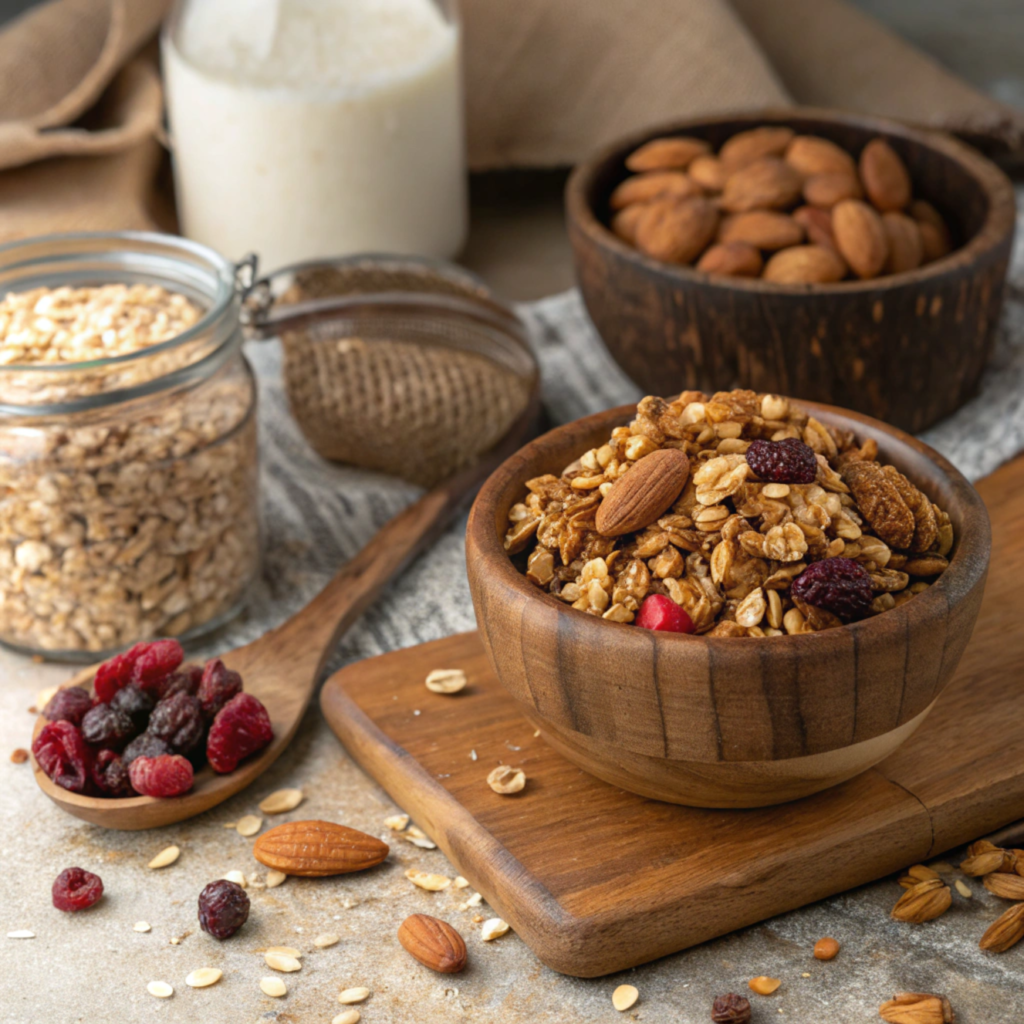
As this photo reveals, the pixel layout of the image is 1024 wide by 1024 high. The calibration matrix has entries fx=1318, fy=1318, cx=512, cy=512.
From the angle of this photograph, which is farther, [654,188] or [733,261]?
[654,188]

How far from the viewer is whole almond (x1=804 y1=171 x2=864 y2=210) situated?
1.17 meters

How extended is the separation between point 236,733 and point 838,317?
587mm

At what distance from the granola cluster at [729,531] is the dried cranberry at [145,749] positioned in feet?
0.86

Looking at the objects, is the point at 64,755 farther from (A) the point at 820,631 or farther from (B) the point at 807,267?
(B) the point at 807,267

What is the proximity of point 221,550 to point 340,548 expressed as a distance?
0.16 meters

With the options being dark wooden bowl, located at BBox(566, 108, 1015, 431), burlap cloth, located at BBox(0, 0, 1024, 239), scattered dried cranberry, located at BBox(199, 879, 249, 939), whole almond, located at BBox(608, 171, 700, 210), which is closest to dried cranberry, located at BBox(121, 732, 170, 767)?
scattered dried cranberry, located at BBox(199, 879, 249, 939)

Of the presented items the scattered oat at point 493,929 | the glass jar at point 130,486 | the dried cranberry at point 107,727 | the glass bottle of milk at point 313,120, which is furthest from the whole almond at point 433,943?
the glass bottle of milk at point 313,120

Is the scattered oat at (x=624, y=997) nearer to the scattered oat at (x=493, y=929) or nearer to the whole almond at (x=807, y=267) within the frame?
the scattered oat at (x=493, y=929)

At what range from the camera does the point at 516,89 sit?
1642 millimetres

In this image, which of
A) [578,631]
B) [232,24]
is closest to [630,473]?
[578,631]

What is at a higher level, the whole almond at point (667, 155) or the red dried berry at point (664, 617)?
the whole almond at point (667, 155)

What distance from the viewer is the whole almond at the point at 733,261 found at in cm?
112

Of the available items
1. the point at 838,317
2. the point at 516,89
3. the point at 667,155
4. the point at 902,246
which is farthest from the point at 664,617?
the point at 516,89

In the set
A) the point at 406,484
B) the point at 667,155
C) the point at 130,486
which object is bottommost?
the point at 406,484
